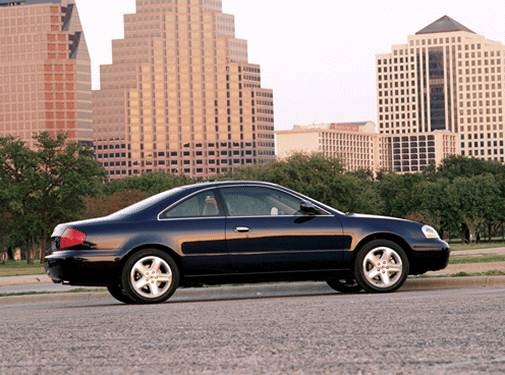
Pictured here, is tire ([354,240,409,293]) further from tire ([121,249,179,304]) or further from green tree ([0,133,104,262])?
green tree ([0,133,104,262])

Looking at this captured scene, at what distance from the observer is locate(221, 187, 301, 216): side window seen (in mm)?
15555

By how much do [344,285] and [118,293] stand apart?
285 cm

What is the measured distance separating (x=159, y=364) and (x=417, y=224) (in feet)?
27.1

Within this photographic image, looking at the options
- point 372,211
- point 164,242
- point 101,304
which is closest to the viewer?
point 164,242

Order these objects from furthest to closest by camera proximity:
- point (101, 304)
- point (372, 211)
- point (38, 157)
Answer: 1. point (372, 211)
2. point (38, 157)
3. point (101, 304)

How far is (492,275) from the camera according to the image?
57.3 feet

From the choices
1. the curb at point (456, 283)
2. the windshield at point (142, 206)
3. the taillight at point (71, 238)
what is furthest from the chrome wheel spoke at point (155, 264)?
the curb at point (456, 283)

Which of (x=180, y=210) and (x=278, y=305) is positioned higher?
(x=180, y=210)

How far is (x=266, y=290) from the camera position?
679 inches

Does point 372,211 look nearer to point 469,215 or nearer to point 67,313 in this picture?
point 469,215

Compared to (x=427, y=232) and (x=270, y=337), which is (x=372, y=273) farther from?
→ (x=270, y=337)

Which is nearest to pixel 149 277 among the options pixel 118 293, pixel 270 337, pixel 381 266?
pixel 118 293

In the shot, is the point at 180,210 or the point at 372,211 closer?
the point at 180,210

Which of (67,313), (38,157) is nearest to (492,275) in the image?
(67,313)
